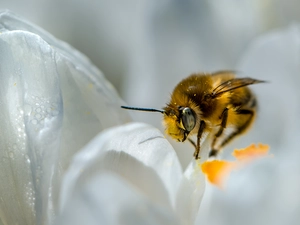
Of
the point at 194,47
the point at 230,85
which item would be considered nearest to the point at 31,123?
the point at 230,85

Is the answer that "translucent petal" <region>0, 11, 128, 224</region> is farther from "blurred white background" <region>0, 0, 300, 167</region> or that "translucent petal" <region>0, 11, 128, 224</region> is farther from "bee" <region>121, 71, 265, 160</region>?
"blurred white background" <region>0, 0, 300, 167</region>

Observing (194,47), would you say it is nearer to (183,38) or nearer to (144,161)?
(183,38)

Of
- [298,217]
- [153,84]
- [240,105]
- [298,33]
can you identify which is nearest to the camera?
[298,217]

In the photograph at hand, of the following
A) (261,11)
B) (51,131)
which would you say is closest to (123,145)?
(51,131)

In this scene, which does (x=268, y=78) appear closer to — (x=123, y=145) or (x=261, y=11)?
(x=261, y=11)

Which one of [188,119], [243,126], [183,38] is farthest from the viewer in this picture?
[183,38]

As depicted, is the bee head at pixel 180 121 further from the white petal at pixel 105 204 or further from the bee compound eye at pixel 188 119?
the white petal at pixel 105 204

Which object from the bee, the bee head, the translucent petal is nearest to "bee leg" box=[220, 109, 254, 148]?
the bee
